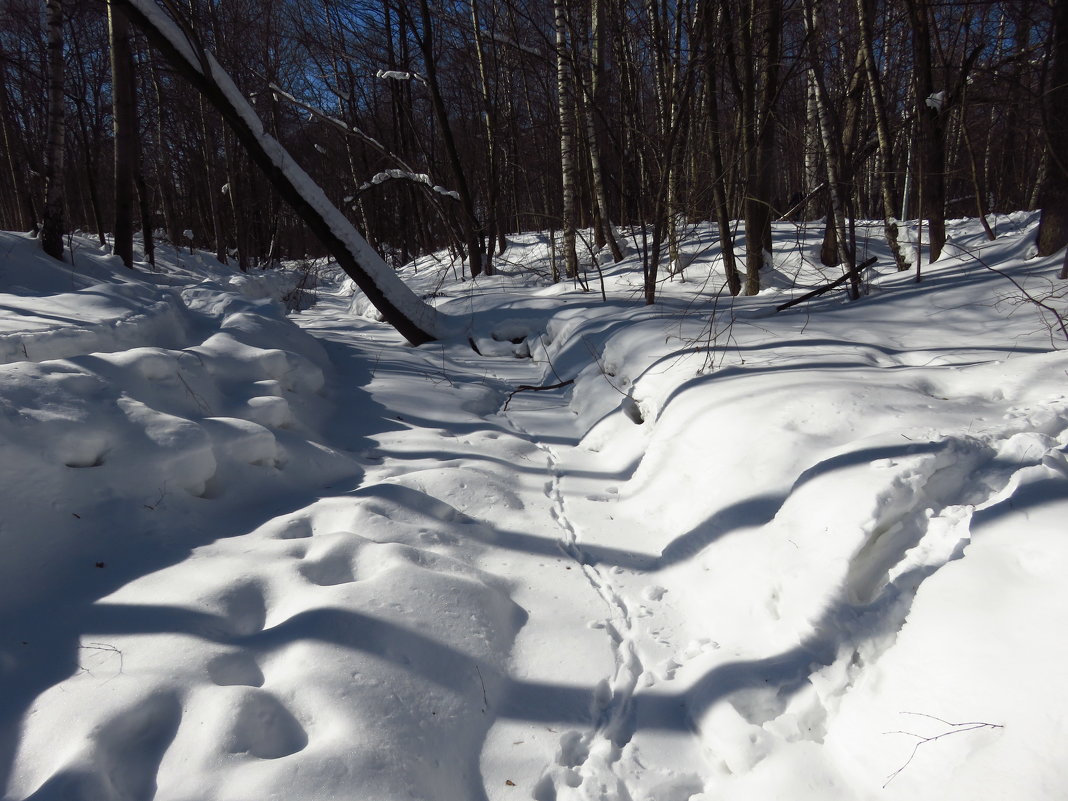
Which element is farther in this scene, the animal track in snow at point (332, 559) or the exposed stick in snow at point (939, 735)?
the animal track in snow at point (332, 559)

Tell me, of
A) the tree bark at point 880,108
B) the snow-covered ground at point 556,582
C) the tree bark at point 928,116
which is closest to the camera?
the snow-covered ground at point 556,582

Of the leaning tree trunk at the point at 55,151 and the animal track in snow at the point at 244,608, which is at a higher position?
the leaning tree trunk at the point at 55,151

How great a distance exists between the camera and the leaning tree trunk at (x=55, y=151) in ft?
23.7

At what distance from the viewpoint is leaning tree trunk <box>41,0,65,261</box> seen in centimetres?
723

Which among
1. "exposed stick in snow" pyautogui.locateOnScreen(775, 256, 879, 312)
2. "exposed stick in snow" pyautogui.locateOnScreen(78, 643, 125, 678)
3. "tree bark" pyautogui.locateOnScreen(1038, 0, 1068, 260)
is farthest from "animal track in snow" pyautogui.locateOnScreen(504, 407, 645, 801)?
"tree bark" pyautogui.locateOnScreen(1038, 0, 1068, 260)

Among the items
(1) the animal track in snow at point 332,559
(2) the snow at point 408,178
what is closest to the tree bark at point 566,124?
(2) the snow at point 408,178

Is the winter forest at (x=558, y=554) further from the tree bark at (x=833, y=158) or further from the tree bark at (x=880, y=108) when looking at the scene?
the tree bark at (x=880, y=108)

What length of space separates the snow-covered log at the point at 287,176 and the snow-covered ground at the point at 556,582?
2.41 metres

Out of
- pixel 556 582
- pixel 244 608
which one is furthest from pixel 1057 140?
pixel 244 608

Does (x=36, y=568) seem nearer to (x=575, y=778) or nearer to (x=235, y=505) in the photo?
(x=235, y=505)

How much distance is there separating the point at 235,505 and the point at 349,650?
136 cm

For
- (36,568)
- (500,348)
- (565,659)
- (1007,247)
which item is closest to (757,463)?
(565,659)

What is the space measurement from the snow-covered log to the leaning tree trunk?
3014 mm

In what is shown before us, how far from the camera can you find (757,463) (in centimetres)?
277
